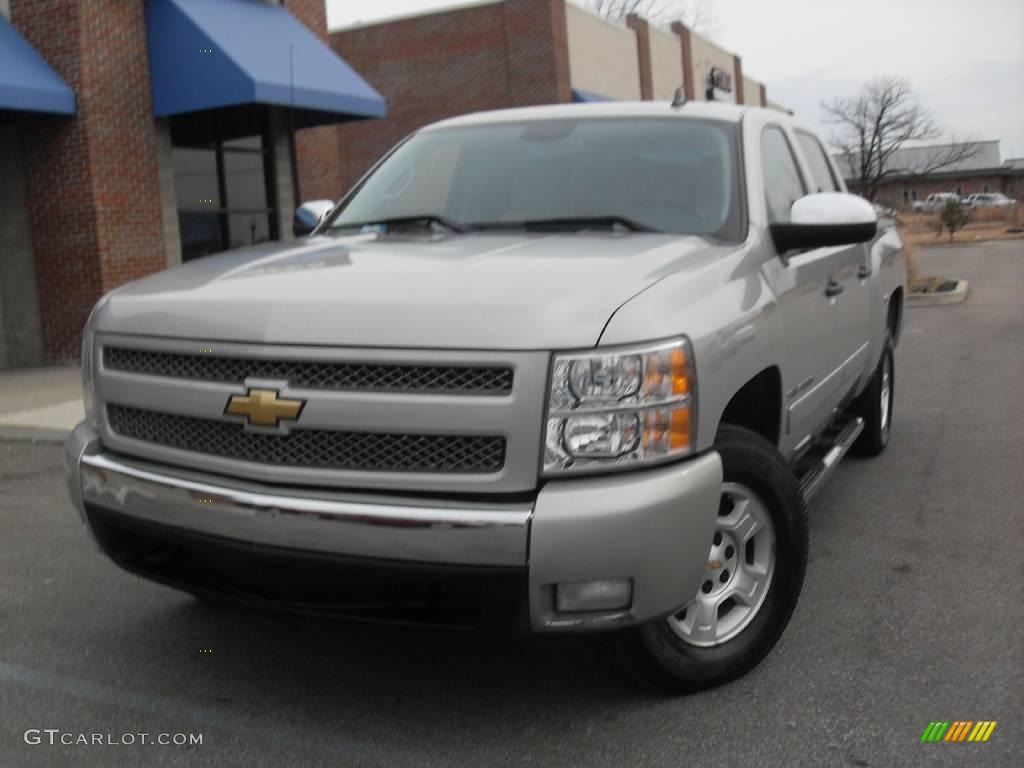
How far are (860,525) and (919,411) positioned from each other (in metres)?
3.35

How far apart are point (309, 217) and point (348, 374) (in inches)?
91.8

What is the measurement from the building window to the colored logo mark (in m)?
12.7

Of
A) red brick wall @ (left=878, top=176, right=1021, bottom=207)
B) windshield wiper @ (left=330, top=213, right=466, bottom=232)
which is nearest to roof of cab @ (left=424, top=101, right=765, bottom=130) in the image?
windshield wiper @ (left=330, top=213, right=466, bottom=232)

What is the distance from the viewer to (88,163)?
42.1 ft

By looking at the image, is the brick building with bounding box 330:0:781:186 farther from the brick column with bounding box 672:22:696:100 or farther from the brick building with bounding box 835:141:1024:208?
the brick building with bounding box 835:141:1024:208

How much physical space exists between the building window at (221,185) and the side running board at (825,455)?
1055cm

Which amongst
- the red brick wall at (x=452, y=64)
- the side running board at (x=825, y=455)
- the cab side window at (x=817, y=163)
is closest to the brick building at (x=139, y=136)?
the cab side window at (x=817, y=163)

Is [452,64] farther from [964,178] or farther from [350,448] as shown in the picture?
[964,178]

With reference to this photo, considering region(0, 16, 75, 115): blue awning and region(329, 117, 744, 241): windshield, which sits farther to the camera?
region(0, 16, 75, 115): blue awning

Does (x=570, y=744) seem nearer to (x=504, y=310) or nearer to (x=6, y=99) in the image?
(x=504, y=310)

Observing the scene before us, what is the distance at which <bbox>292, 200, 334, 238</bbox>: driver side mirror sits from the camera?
16.6 ft

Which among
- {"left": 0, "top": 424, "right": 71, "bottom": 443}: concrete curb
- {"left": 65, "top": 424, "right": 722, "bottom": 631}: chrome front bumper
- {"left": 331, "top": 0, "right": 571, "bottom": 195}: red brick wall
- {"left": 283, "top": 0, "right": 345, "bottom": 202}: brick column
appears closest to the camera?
{"left": 65, "top": 424, "right": 722, "bottom": 631}: chrome front bumper

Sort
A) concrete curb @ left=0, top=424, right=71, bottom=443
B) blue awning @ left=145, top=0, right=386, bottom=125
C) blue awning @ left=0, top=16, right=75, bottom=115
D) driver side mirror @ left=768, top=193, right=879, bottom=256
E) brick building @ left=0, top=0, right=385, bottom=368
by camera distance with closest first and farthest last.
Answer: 1. driver side mirror @ left=768, top=193, right=879, bottom=256
2. concrete curb @ left=0, top=424, right=71, bottom=443
3. blue awning @ left=0, top=16, right=75, bottom=115
4. brick building @ left=0, top=0, right=385, bottom=368
5. blue awning @ left=145, top=0, right=386, bottom=125

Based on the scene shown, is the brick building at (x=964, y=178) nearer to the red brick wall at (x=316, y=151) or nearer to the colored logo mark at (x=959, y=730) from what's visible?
the red brick wall at (x=316, y=151)
